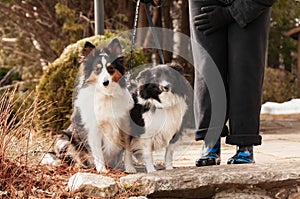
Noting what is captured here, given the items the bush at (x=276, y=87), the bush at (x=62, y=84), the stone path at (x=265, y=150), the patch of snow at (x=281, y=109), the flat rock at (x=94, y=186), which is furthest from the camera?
the bush at (x=276, y=87)

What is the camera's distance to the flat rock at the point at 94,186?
219cm

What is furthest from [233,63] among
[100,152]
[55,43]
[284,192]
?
[55,43]

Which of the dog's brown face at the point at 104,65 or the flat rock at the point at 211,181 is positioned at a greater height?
the dog's brown face at the point at 104,65

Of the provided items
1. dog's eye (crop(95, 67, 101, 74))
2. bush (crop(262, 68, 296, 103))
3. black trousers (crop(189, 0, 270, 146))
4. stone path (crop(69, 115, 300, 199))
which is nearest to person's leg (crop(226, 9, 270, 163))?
black trousers (crop(189, 0, 270, 146))

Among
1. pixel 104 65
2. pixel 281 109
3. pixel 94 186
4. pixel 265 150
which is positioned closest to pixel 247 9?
pixel 104 65

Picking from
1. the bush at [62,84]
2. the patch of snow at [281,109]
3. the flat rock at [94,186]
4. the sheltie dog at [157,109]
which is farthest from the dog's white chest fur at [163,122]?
the patch of snow at [281,109]

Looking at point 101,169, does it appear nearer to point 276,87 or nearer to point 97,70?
point 97,70

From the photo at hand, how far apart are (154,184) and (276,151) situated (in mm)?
1797

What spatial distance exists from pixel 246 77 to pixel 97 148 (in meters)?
0.90

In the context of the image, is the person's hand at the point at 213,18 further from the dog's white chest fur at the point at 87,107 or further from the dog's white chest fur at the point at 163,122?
the dog's white chest fur at the point at 87,107

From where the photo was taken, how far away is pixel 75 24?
304 inches

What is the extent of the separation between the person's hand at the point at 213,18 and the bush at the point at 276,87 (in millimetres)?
9733

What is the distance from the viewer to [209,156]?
2.68 metres

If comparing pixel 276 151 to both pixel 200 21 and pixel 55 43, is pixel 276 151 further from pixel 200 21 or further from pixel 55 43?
pixel 55 43
